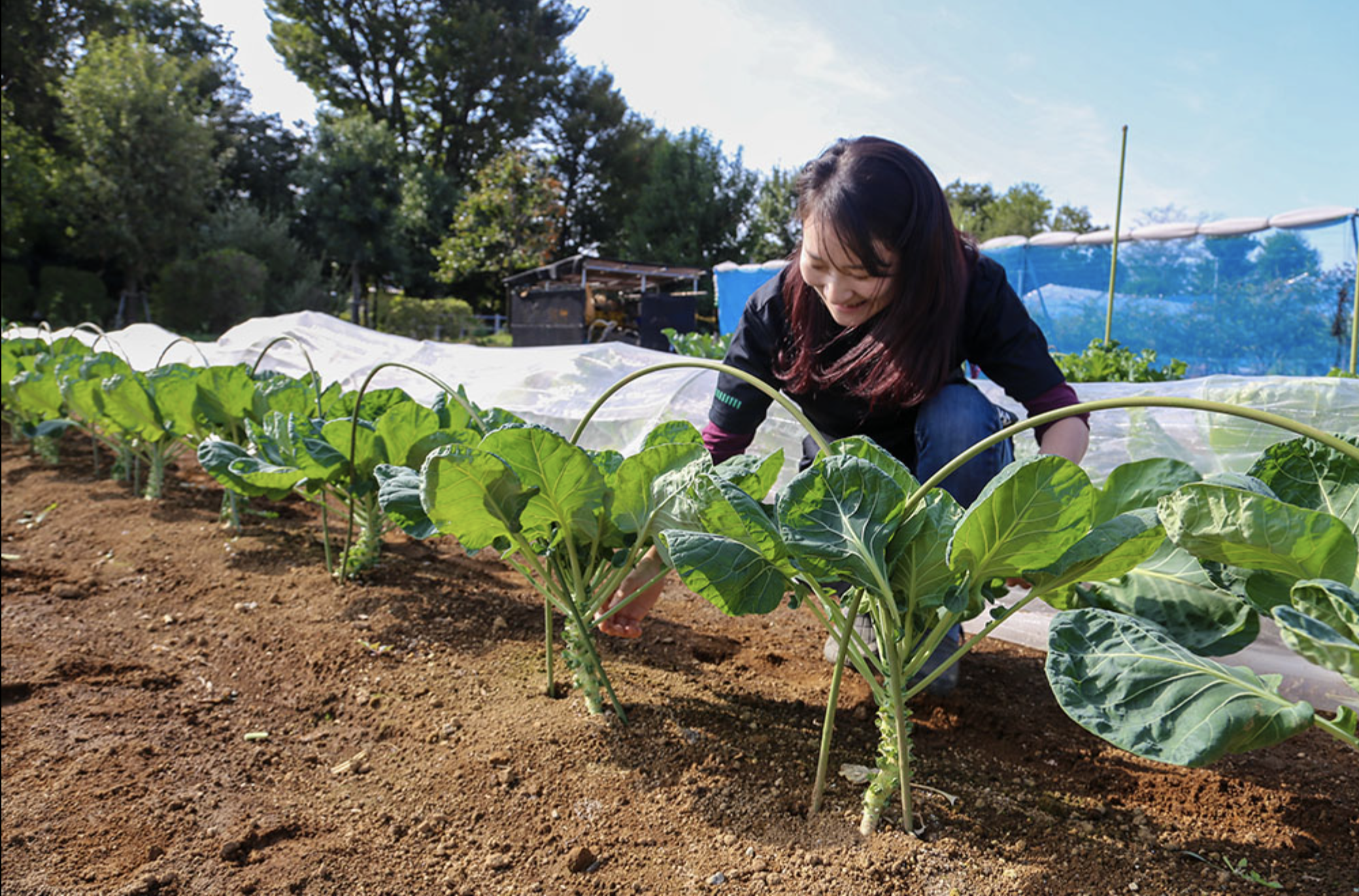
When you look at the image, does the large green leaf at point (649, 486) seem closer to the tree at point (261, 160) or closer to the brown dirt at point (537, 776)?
the brown dirt at point (537, 776)

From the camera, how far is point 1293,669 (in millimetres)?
1714

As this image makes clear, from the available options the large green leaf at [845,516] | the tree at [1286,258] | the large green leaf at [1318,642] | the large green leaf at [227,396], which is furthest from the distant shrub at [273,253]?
the large green leaf at [1318,642]

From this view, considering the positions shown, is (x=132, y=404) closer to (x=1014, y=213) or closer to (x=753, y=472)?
(x=753, y=472)

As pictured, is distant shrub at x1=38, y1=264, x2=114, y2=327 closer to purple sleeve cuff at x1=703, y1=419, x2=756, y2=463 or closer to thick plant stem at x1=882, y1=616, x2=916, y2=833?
purple sleeve cuff at x1=703, y1=419, x2=756, y2=463

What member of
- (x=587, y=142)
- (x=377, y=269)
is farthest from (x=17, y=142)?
(x=587, y=142)

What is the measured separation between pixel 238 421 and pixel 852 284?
2.34m

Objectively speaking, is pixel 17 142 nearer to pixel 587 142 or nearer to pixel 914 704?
pixel 587 142

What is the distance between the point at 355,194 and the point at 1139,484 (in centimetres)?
2341

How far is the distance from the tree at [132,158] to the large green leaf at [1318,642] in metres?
20.5

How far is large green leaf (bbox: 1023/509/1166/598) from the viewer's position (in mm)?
876

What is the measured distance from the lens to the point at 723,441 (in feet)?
5.60

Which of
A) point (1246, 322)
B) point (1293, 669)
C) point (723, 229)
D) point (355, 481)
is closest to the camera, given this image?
point (1293, 669)

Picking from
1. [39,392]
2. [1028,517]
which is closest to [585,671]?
[1028,517]

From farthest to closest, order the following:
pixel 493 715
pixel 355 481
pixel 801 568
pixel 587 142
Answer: pixel 587 142, pixel 355 481, pixel 493 715, pixel 801 568
